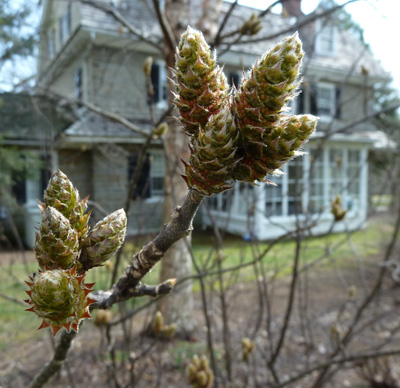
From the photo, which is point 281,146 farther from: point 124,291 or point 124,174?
point 124,174

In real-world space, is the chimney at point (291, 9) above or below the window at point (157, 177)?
above

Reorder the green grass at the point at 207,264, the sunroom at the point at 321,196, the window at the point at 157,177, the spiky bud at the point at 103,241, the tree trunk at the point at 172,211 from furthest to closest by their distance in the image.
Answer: the sunroom at the point at 321,196 < the window at the point at 157,177 < the tree trunk at the point at 172,211 < the green grass at the point at 207,264 < the spiky bud at the point at 103,241

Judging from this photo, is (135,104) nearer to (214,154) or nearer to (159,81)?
(159,81)

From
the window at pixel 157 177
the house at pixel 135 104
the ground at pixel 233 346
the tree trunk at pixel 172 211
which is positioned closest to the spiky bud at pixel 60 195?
the ground at pixel 233 346

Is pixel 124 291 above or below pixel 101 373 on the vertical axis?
above

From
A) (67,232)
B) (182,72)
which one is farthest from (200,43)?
(67,232)

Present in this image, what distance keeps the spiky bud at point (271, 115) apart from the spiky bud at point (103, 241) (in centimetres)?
31

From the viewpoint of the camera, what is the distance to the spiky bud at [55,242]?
2.34 feet

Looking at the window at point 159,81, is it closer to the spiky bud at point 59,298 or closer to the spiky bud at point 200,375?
the spiky bud at point 200,375

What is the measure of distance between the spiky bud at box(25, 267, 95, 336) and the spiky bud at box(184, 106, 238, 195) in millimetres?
278

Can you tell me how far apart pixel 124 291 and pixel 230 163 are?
1.48ft

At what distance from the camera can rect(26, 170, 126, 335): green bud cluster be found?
66 centimetres

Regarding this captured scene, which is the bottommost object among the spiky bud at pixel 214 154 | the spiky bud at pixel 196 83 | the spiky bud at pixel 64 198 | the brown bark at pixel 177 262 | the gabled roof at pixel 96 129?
the brown bark at pixel 177 262

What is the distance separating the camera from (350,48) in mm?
18891
